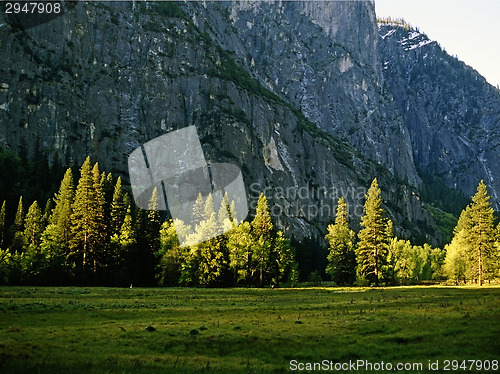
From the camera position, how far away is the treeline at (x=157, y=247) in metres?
60.6

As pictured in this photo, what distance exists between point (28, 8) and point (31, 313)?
17840 centimetres

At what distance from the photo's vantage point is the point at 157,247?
237ft

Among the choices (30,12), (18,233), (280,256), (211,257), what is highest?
(30,12)

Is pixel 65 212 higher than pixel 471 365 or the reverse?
higher

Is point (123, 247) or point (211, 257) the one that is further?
point (123, 247)

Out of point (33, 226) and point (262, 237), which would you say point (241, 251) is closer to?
point (262, 237)

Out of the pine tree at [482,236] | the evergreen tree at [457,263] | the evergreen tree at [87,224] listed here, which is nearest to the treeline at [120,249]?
the evergreen tree at [87,224]

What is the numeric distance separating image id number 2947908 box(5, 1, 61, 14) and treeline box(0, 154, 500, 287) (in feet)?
400

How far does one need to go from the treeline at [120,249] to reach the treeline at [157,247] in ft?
0.49

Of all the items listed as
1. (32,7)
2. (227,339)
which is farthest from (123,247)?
(32,7)

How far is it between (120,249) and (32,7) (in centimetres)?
14657

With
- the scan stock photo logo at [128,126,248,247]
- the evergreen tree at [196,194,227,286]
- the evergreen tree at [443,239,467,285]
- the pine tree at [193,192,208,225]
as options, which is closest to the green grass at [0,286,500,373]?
the evergreen tree at [196,194,227,286]

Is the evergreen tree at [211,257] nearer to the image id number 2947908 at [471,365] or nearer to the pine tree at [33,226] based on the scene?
the pine tree at [33,226]

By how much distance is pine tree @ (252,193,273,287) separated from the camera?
67312mm
